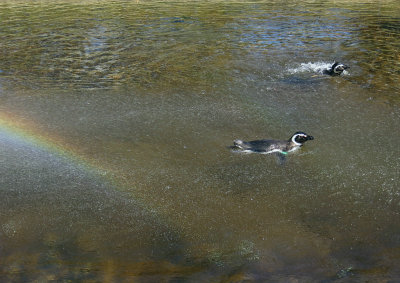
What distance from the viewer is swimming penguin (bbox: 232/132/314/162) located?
877 centimetres

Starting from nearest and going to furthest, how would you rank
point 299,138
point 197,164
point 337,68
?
point 197,164, point 299,138, point 337,68

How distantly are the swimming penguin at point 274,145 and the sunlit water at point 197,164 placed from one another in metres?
0.21

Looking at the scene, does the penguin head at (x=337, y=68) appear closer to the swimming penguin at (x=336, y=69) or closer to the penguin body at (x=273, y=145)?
the swimming penguin at (x=336, y=69)

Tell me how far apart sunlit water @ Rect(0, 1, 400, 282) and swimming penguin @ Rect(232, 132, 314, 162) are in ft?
0.68

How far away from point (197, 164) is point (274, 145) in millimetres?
1729

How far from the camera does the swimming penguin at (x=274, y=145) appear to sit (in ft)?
28.8

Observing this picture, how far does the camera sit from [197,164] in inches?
341

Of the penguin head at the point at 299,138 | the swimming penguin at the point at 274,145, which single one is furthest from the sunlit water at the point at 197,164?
the penguin head at the point at 299,138

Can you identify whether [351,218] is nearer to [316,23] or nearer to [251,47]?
[251,47]

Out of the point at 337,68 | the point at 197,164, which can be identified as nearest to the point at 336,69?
the point at 337,68

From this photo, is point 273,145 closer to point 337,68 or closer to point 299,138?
point 299,138

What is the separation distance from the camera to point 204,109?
11.7 m

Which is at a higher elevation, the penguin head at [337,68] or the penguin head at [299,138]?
the penguin head at [337,68]

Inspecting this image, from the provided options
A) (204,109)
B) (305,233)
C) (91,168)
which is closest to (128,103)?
(204,109)
